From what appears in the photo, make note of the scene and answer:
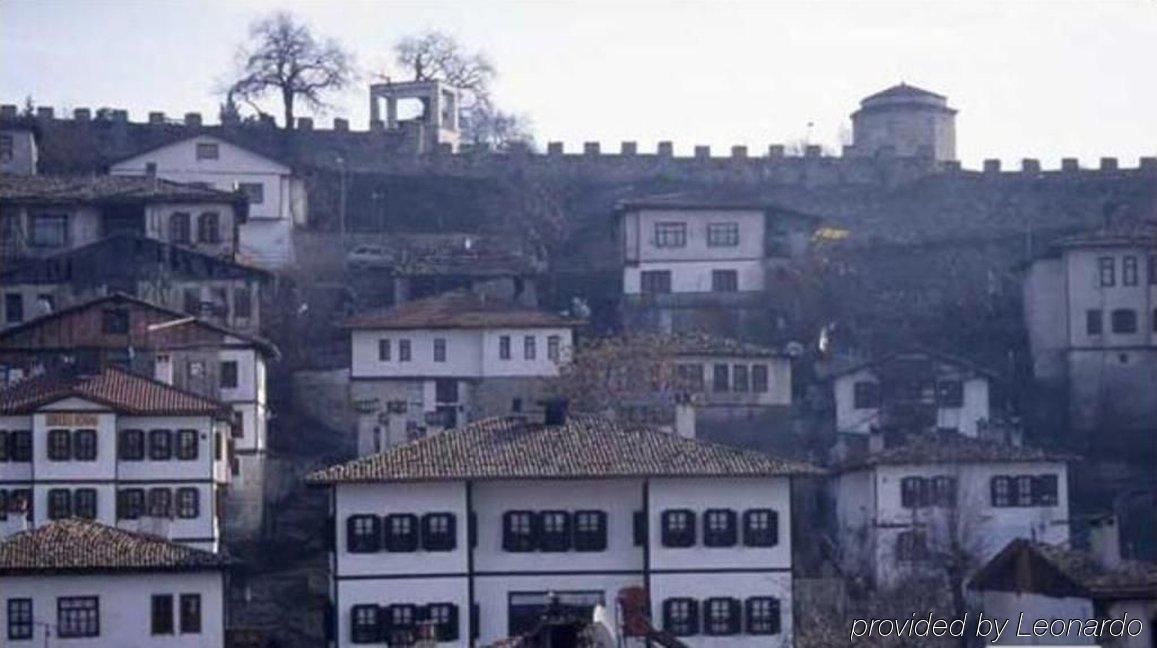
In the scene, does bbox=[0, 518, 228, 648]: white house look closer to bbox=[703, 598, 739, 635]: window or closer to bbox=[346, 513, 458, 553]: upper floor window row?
bbox=[346, 513, 458, 553]: upper floor window row

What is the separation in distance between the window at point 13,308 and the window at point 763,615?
23119 millimetres

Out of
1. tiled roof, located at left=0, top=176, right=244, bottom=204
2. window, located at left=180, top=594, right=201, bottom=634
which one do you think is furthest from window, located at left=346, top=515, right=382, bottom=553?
tiled roof, located at left=0, top=176, right=244, bottom=204

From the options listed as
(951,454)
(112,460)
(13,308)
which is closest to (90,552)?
(112,460)

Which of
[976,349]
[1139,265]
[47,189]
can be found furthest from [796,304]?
[47,189]

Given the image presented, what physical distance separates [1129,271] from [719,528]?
2027 cm

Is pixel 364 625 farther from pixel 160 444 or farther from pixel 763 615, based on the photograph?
pixel 160 444

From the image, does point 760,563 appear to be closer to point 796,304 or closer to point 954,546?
point 954,546

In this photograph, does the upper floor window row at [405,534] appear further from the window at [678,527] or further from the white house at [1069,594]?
the white house at [1069,594]

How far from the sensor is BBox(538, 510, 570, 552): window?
48.4 metres

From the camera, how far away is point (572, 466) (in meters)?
48.2

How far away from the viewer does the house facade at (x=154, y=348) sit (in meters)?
58.8

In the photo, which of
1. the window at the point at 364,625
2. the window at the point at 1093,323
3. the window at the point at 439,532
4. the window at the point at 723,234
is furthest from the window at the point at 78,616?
the window at the point at 1093,323

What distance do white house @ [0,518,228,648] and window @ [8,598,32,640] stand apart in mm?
17

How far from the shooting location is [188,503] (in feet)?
175
